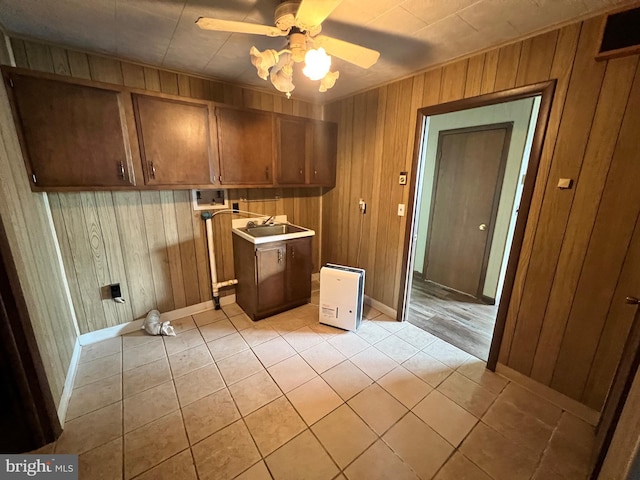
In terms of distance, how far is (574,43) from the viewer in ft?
4.78

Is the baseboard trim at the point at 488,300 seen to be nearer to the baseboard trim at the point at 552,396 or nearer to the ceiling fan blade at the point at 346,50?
the baseboard trim at the point at 552,396

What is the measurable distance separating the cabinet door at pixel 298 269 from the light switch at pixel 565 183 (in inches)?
80.6

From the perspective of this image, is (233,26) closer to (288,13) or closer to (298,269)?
(288,13)

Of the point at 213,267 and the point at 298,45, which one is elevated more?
the point at 298,45

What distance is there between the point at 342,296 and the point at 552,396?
1.65 m

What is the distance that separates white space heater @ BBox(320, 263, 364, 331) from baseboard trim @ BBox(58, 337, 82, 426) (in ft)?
6.40

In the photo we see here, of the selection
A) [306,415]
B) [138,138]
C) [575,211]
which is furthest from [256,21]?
[306,415]

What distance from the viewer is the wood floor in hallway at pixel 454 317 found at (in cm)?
242

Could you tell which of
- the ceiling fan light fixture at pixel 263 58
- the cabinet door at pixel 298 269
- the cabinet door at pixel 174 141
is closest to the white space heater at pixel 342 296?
the cabinet door at pixel 298 269

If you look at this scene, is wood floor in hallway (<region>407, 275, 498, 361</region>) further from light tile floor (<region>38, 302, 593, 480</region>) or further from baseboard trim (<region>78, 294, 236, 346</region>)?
baseboard trim (<region>78, 294, 236, 346</region>)

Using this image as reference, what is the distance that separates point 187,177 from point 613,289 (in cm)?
309

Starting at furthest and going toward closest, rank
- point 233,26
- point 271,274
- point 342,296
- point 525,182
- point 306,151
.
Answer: point 306,151
point 271,274
point 342,296
point 525,182
point 233,26

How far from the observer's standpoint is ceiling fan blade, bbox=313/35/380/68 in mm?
1307

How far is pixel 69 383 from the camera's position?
181cm
